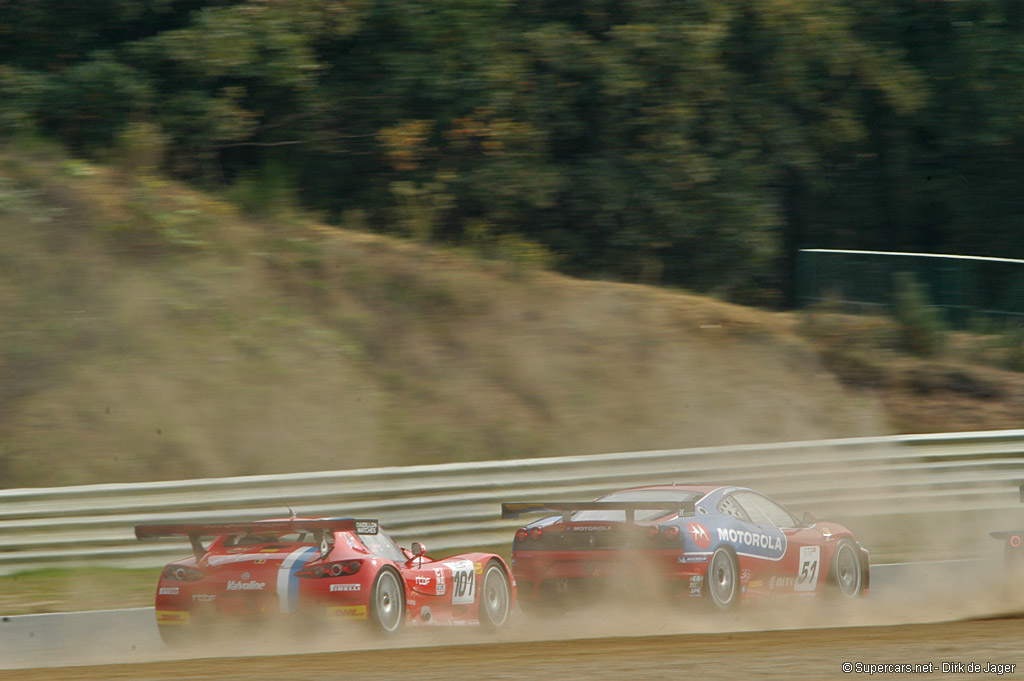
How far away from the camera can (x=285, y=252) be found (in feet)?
54.6

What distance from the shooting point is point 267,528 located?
741cm

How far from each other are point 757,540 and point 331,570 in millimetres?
3467

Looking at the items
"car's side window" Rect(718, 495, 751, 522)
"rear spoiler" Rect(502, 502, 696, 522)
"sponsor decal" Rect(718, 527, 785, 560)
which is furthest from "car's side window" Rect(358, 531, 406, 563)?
"car's side window" Rect(718, 495, 751, 522)

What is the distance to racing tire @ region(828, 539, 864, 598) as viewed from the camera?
9.84m

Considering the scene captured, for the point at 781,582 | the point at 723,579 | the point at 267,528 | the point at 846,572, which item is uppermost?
the point at 267,528

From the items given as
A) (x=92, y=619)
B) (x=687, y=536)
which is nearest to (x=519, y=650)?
(x=687, y=536)

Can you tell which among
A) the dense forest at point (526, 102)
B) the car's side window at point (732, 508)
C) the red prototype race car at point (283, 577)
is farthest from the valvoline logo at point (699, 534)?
the dense forest at point (526, 102)

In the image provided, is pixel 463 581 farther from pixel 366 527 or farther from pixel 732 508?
pixel 732 508

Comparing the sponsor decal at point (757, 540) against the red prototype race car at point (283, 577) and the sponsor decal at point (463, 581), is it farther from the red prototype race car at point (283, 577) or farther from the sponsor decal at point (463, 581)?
the red prototype race car at point (283, 577)

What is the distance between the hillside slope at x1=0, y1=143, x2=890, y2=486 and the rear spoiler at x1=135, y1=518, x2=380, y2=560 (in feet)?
18.5

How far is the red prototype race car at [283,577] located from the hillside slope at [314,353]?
5.48 metres

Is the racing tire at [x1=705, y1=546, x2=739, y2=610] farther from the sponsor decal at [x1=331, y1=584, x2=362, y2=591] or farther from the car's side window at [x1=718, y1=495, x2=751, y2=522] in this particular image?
the sponsor decal at [x1=331, y1=584, x2=362, y2=591]

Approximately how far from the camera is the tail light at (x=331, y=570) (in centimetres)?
756

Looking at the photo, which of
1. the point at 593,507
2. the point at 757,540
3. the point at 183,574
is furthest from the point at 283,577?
the point at 757,540
